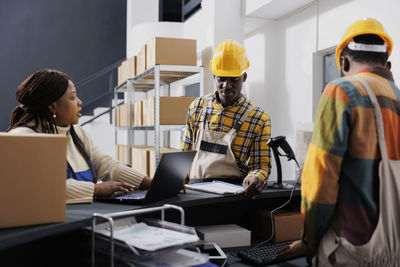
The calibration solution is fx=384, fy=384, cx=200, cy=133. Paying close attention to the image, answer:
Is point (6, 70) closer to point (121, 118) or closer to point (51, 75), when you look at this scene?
point (121, 118)

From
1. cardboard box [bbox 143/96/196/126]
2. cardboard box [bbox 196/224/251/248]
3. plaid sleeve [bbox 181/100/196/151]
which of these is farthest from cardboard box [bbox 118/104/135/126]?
cardboard box [bbox 196/224/251/248]

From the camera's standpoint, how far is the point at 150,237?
102cm

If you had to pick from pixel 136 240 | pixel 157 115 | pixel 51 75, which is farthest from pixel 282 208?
pixel 157 115

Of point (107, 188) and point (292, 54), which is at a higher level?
point (292, 54)

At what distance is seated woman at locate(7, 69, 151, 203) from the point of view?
1.40 metres

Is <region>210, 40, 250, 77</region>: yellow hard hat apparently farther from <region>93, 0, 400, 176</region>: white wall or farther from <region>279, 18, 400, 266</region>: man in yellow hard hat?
<region>279, 18, 400, 266</region>: man in yellow hard hat

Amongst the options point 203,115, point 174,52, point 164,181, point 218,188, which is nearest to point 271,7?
point 174,52

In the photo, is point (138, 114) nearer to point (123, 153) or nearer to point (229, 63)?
point (123, 153)

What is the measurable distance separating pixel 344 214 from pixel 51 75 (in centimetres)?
116

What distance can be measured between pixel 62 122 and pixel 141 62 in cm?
285

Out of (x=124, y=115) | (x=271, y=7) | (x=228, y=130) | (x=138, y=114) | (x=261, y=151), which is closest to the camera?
(x=261, y=151)

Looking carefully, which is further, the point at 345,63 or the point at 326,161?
the point at 345,63

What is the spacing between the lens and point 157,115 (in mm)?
3725

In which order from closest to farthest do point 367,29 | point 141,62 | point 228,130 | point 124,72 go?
point 367,29, point 228,130, point 141,62, point 124,72
